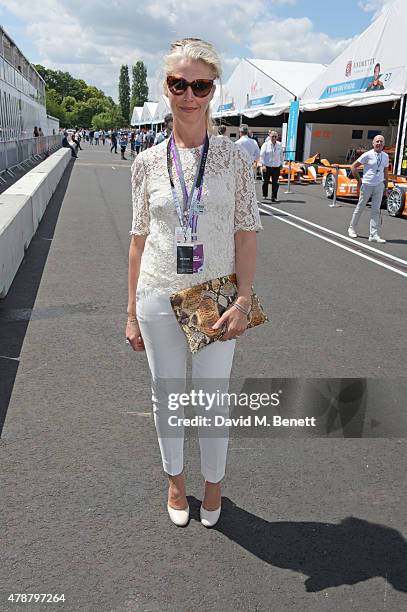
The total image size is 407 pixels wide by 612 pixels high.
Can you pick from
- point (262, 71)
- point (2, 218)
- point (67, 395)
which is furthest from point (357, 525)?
point (262, 71)

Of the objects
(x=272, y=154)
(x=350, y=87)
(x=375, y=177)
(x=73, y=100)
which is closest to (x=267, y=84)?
(x=350, y=87)

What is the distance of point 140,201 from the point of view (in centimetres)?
242

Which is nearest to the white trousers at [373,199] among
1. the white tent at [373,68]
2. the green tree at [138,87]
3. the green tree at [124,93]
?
the white tent at [373,68]

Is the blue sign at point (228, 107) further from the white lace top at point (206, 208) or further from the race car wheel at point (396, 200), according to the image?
the white lace top at point (206, 208)

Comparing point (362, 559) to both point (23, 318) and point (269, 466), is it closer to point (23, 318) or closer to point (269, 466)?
point (269, 466)

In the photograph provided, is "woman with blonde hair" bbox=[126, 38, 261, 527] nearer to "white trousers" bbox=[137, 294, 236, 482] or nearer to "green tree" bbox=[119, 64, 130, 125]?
"white trousers" bbox=[137, 294, 236, 482]

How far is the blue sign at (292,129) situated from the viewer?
2353cm

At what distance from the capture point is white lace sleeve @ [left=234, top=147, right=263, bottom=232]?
2324 mm

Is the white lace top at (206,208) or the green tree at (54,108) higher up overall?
the green tree at (54,108)

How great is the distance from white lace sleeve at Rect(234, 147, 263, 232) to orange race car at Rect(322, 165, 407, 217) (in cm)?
1207

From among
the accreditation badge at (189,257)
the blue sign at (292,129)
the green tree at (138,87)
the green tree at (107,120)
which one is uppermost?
the green tree at (138,87)

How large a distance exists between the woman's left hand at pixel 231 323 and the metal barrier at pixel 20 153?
1696 cm

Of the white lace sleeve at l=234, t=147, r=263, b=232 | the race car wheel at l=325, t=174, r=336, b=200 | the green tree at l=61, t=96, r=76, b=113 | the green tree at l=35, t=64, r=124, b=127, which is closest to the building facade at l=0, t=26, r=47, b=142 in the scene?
the race car wheel at l=325, t=174, r=336, b=200

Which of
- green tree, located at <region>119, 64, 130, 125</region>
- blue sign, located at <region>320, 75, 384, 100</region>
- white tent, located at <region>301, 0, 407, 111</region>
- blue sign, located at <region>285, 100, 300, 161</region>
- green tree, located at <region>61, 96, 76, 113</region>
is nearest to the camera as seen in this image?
white tent, located at <region>301, 0, 407, 111</region>
